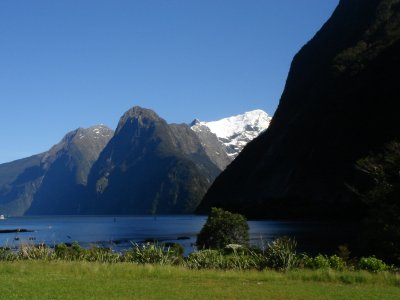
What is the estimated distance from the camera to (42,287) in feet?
76.7

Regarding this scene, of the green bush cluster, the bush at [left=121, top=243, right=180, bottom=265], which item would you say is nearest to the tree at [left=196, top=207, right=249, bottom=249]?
the green bush cluster

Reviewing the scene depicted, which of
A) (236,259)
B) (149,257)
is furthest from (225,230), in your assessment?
(236,259)

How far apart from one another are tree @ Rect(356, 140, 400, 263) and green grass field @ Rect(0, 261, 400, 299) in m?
14.0

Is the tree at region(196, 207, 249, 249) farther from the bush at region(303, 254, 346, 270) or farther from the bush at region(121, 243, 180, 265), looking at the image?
the bush at region(303, 254, 346, 270)

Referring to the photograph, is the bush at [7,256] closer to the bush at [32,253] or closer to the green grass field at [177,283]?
the bush at [32,253]

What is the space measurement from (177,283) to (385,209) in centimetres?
2445

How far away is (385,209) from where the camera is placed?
1759 inches

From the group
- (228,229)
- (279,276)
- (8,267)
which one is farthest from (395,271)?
(228,229)

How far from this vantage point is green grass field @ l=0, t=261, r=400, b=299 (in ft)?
72.3

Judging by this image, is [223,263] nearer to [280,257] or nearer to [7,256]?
[280,257]

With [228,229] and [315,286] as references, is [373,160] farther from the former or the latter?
[315,286]

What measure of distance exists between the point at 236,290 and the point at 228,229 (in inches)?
1888

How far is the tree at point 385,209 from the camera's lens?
42.5 meters

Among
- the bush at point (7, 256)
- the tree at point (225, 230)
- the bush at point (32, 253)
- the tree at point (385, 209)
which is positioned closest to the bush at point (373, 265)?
the tree at point (385, 209)
